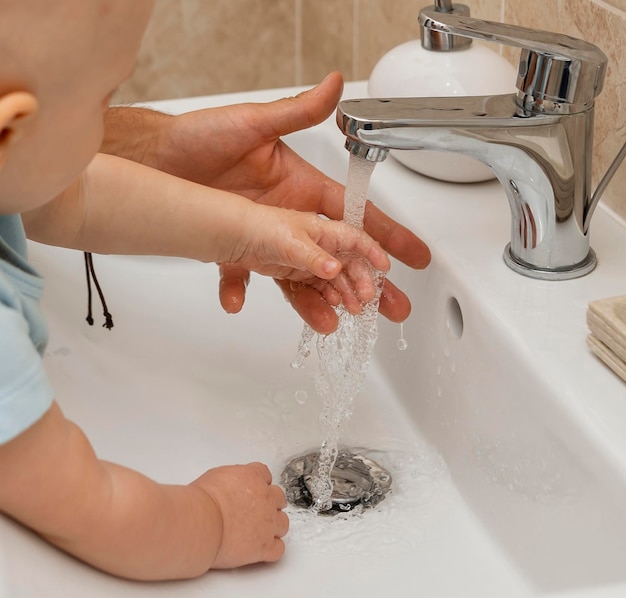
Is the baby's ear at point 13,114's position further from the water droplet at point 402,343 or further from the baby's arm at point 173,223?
the water droplet at point 402,343

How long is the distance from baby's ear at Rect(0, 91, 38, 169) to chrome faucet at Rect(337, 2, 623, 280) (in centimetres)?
25

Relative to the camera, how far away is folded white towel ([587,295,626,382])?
1.88 ft

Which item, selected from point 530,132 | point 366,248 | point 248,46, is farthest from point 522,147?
point 248,46

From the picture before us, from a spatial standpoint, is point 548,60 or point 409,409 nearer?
point 548,60

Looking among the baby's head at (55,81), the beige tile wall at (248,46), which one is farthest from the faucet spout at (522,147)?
the beige tile wall at (248,46)

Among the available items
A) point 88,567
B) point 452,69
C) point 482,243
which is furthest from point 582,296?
point 88,567

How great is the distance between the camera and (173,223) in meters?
0.69

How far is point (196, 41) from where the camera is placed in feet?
5.26

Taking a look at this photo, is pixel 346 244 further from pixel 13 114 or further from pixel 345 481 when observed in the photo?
pixel 13 114

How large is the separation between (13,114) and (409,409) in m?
0.44

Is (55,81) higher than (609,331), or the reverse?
(55,81)

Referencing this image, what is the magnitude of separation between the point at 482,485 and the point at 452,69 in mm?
318

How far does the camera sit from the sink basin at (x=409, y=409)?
562 mm

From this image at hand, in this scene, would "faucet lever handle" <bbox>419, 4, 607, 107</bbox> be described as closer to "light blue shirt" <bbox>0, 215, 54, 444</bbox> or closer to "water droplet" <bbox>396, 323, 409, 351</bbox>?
"water droplet" <bbox>396, 323, 409, 351</bbox>
